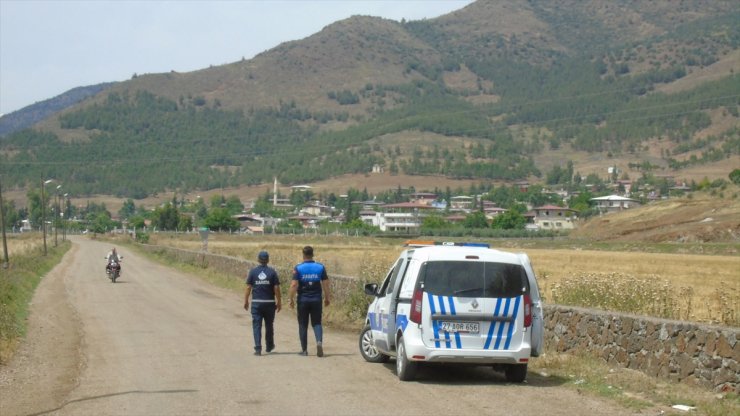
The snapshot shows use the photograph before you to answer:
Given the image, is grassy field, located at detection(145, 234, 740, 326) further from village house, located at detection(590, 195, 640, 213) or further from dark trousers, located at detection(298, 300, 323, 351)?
village house, located at detection(590, 195, 640, 213)

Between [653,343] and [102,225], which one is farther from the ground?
[653,343]

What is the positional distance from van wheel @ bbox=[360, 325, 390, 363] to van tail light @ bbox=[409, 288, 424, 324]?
221 cm

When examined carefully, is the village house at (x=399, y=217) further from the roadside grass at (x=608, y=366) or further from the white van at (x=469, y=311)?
the white van at (x=469, y=311)

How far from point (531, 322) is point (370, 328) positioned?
3.13 metres

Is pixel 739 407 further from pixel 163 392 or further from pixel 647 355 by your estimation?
pixel 163 392

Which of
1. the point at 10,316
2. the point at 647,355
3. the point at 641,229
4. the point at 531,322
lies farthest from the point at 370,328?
the point at 641,229

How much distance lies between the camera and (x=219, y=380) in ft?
45.0

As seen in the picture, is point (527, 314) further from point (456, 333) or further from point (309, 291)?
point (309, 291)

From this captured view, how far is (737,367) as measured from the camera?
11.9 m

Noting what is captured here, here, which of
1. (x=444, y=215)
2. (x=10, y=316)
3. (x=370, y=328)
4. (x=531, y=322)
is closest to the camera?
(x=531, y=322)

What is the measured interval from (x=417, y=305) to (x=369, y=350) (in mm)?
2678

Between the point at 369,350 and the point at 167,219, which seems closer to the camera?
the point at 369,350

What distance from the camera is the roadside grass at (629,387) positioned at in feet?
37.7

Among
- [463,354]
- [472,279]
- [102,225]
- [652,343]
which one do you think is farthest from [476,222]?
[463,354]
